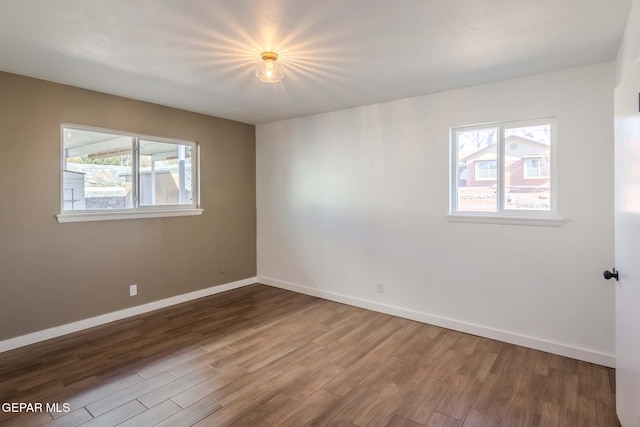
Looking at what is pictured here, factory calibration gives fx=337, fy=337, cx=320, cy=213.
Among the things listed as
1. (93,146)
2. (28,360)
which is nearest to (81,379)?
(28,360)

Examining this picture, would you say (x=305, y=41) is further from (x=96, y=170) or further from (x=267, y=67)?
(x=96, y=170)

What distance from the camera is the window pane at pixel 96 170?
3.45 metres

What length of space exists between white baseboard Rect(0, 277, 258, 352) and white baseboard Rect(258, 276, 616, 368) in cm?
126

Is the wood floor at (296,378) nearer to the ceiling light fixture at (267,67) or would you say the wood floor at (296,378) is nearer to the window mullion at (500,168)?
the window mullion at (500,168)

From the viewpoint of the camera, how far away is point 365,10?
2.00 meters

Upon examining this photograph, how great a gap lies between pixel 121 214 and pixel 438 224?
11.4ft

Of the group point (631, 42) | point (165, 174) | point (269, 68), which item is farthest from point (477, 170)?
point (165, 174)

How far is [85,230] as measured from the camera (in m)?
3.51

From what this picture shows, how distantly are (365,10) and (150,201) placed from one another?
132 inches

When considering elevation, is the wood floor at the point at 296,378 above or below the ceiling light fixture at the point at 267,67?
below

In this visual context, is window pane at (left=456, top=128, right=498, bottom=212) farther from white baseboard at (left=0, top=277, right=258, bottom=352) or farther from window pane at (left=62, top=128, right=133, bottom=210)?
window pane at (left=62, top=128, right=133, bottom=210)

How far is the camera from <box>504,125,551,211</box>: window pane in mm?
3039

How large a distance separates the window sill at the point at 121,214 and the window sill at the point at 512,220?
10.6 ft

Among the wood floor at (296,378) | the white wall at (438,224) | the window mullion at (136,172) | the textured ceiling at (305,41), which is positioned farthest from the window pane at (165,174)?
the wood floor at (296,378)
